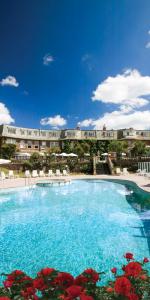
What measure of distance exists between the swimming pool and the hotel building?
46539 mm

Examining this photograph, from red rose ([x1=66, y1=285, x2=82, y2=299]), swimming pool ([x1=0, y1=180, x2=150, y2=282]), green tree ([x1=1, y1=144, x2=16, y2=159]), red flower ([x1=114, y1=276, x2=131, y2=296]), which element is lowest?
swimming pool ([x1=0, y1=180, x2=150, y2=282])

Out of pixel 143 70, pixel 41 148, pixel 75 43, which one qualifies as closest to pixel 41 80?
pixel 75 43

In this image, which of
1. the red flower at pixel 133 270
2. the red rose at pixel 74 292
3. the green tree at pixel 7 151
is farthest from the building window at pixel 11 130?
the red rose at pixel 74 292

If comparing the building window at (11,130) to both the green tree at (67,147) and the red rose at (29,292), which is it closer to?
the green tree at (67,147)

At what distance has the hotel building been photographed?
59.6 metres

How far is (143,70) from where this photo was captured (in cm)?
2250

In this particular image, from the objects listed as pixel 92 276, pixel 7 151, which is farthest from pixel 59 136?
pixel 92 276

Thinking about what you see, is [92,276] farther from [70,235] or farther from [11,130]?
[11,130]

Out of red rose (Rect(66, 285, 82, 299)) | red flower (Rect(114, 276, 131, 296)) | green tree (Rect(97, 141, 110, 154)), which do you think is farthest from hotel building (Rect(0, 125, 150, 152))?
red flower (Rect(114, 276, 131, 296))

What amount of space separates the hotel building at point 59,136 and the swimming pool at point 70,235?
46.5 metres

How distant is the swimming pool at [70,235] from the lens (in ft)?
20.6

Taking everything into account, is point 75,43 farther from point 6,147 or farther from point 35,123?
point 35,123

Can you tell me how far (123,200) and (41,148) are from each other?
48.8 m

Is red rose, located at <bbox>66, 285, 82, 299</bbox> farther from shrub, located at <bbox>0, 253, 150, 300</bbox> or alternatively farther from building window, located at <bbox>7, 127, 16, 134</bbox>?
building window, located at <bbox>7, 127, 16, 134</bbox>
